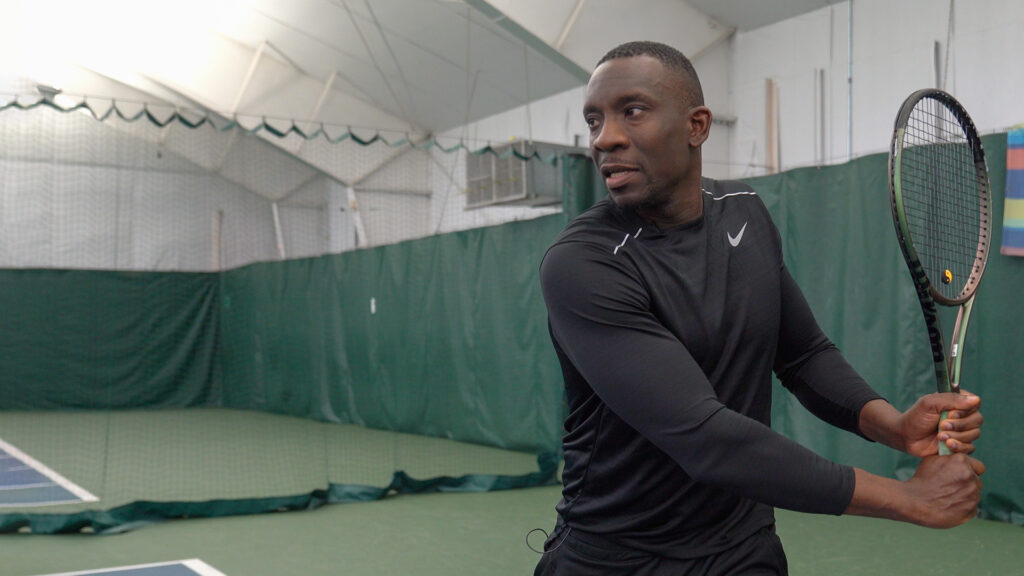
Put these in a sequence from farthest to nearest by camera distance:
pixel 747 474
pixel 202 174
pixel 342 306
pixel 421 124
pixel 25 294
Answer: pixel 202 174
pixel 421 124
pixel 25 294
pixel 342 306
pixel 747 474

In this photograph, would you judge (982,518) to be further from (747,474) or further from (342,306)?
(342,306)

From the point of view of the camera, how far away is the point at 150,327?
13781 millimetres

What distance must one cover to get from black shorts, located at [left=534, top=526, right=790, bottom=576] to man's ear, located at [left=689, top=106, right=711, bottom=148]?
640mm

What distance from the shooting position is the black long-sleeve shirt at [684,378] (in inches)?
54.3

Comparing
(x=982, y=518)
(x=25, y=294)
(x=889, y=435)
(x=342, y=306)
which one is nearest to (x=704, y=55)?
(x=342, y=306)

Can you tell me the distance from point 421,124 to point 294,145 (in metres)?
2.04

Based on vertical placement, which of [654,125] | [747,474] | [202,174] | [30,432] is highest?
[202,174]

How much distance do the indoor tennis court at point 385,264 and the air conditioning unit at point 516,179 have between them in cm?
5

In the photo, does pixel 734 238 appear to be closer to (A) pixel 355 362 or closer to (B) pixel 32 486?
(B) pixel 32 486

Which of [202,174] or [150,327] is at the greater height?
[202,174]

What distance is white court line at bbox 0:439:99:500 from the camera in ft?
22.7

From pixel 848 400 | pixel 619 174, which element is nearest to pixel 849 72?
pixel 848 400

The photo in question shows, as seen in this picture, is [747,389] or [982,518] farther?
[982,518]

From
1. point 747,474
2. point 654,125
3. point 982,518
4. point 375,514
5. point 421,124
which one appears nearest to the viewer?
point 747,474
